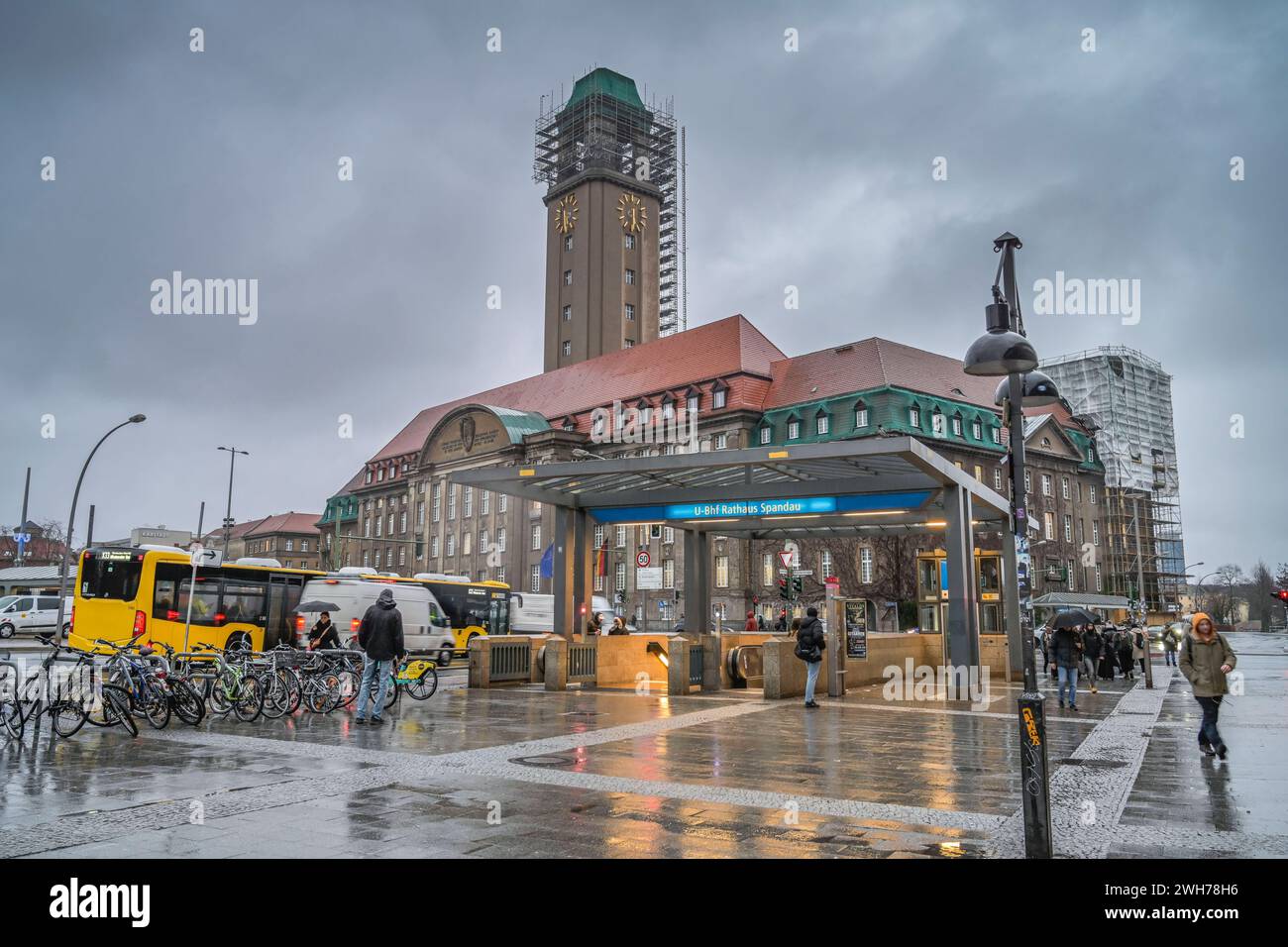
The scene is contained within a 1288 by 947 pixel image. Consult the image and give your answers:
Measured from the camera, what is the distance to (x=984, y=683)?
22.2 metres

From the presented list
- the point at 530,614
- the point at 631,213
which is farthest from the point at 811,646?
the point at 631,213

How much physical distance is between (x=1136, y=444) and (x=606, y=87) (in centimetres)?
6642

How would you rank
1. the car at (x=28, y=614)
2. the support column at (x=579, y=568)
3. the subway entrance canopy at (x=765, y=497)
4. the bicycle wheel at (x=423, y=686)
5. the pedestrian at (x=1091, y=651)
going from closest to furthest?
the subway entrance canopy at (x=765, y=497) → the bicycle wheel at (x=423, y=686) → the pedestrian at (x=1091, y=651) → the support column at (x=579, y=568) → the car at (x=28, y=614)

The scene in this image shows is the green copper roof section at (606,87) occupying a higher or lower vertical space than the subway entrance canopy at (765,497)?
higher

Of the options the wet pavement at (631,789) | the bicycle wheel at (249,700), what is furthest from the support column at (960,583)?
the bicycle wheel at (249,700)

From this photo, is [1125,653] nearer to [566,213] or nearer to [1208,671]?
[1208,671]

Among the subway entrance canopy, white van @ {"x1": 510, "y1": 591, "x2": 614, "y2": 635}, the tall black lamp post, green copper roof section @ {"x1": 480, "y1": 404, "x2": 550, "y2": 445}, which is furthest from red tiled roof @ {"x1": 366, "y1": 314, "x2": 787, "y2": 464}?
the tall black lamp post

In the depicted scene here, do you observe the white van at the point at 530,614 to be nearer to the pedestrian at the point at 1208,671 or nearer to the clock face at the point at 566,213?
the pedestrian at the point at 1208,671

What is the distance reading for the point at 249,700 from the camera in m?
A: 14.8

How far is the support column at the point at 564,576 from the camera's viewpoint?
23.0 metres

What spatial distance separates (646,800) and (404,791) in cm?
209

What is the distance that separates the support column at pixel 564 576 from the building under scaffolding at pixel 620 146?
76.3 metres
